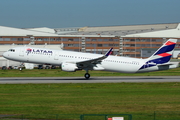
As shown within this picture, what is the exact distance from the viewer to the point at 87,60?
4919 cm

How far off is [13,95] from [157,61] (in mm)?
27757

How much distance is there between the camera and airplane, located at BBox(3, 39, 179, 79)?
49281mm

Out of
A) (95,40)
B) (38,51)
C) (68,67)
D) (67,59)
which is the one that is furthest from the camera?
(95,40)

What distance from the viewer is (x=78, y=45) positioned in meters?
143

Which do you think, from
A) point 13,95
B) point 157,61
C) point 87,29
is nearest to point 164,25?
point 87,29

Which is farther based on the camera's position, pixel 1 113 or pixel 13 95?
pixel 13 95

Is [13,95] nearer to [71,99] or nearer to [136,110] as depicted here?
[71,99]

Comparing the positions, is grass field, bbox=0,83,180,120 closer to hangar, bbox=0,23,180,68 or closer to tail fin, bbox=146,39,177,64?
tail fin, bbox=146,39,177,64

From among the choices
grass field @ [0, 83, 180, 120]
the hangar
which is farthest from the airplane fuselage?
the hangar

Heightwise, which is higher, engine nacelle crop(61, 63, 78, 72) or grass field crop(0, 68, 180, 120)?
engine nacelle crop(61, 63, 78, 72)

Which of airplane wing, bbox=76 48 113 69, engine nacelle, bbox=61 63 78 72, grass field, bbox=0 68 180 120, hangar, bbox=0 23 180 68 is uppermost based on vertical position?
hangar, bbox=0 23 180 68

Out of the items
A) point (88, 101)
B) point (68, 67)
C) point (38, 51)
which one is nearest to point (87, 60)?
point (68, 67)

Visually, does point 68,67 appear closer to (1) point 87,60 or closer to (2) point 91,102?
(1) point 87,60

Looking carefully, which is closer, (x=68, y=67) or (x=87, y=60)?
(x=68, y=67)
